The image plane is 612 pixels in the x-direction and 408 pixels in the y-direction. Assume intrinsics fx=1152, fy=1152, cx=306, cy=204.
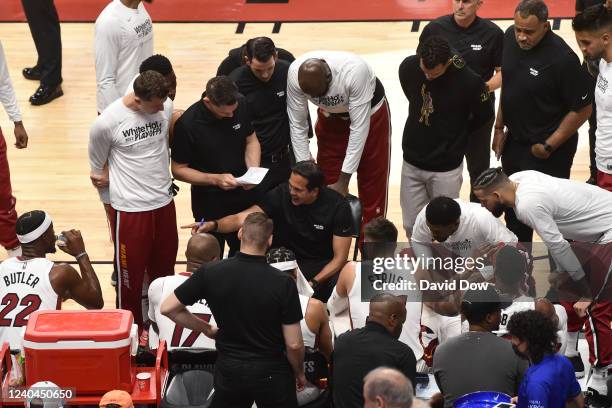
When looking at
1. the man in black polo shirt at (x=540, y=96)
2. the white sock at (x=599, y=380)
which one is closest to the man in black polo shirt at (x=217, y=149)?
the man in black polo shirt at (x=540, y=96)

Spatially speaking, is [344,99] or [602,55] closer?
[602,55]

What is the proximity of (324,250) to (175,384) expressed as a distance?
156 centimetres

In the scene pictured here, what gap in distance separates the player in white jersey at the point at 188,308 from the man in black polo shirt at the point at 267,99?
140cm

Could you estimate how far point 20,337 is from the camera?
18.0ft

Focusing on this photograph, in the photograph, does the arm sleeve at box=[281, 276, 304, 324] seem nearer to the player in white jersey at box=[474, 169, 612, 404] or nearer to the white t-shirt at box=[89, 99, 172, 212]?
the player in white jersey at box=[474, 169, 612, 404]

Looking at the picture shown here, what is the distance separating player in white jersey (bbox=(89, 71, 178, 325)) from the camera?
20.7 feet

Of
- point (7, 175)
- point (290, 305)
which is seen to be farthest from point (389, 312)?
point (7, 175)

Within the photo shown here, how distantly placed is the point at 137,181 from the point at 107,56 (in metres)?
1.34

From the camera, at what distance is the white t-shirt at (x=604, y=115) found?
6352 mm

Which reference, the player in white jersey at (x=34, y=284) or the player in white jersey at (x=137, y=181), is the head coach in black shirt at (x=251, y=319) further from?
the player in white jersey at (x=137, y=181)

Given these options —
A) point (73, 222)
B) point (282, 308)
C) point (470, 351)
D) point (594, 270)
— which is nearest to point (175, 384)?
point (282, 308)

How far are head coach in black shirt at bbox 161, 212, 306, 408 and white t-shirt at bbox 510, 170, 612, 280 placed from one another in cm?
151

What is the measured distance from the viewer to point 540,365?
15.7 feet

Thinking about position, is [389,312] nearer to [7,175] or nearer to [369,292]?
[369,292]
